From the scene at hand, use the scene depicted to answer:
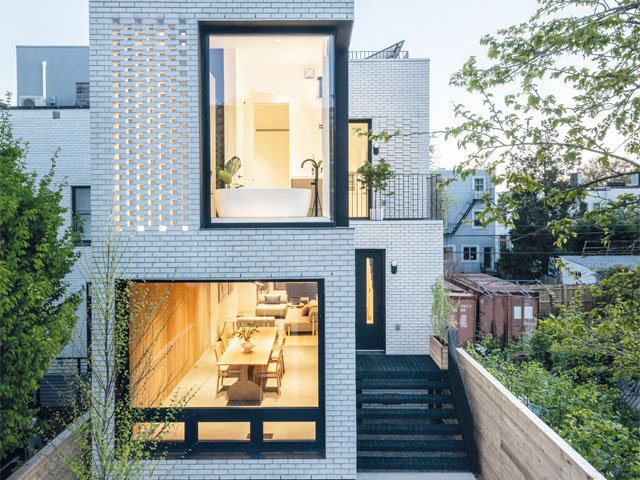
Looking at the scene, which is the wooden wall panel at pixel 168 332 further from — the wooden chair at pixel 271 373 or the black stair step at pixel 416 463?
the black stair step at pixel 416 463

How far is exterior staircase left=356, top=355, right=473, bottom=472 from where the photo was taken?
5746mm

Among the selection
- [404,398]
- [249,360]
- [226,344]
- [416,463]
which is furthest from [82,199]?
[416,463]

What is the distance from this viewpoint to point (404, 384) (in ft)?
22.4

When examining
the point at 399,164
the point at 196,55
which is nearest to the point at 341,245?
the point at 196,55

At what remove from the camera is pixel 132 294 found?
5004mm

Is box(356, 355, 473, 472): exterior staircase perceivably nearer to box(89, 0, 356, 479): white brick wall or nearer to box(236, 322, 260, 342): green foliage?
box(89, 0, 356, 479): white brick wall

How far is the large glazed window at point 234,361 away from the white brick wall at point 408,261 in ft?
13.3

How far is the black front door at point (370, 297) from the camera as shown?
29.0 ft

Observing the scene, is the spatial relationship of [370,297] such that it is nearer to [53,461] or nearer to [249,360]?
[249,360]

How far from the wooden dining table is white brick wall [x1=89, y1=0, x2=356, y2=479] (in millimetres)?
754

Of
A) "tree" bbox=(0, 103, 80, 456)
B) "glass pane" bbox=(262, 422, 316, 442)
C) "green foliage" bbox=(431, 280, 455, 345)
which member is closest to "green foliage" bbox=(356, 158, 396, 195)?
"green foliage" bbox=(431, 280, 455, 345)

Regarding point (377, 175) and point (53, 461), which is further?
point (377, 175)

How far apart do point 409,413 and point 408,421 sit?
379 mm

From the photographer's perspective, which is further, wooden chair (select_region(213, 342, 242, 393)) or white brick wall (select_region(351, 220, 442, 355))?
white brick wall (select_region(351, 220, 442, 355))
